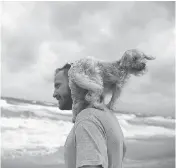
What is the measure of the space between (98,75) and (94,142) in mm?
337

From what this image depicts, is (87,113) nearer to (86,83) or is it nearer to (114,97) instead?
(86,83)

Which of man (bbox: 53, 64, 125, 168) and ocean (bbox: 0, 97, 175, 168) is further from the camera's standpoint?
ocean (bbox: 0, 97, 175, 168)

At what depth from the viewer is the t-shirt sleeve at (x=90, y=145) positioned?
122 centimetres

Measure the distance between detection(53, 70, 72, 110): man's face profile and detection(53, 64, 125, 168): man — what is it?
192 mm

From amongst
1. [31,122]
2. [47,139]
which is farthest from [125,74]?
[31,122]

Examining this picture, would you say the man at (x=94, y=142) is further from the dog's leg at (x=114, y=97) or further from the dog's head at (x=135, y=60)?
the dog's head at (x=135, y=60)

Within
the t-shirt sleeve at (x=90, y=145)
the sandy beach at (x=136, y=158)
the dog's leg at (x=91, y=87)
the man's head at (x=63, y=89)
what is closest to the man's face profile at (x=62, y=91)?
the man's head at (x=63, y=89)

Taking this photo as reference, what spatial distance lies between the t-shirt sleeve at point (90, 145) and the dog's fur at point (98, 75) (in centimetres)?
14

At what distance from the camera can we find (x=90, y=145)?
4.10 ft

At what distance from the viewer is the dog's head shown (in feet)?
4.55

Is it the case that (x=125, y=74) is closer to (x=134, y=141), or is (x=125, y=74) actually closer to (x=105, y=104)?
(x=105, y=104)

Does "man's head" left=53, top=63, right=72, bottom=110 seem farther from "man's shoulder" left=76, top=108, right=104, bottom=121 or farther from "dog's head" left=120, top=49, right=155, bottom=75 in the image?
"dog's head" left=120, top=49, right=155, bottom=75

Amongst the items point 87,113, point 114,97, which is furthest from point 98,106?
point 114,97

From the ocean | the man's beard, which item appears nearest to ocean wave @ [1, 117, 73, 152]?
the ocean
